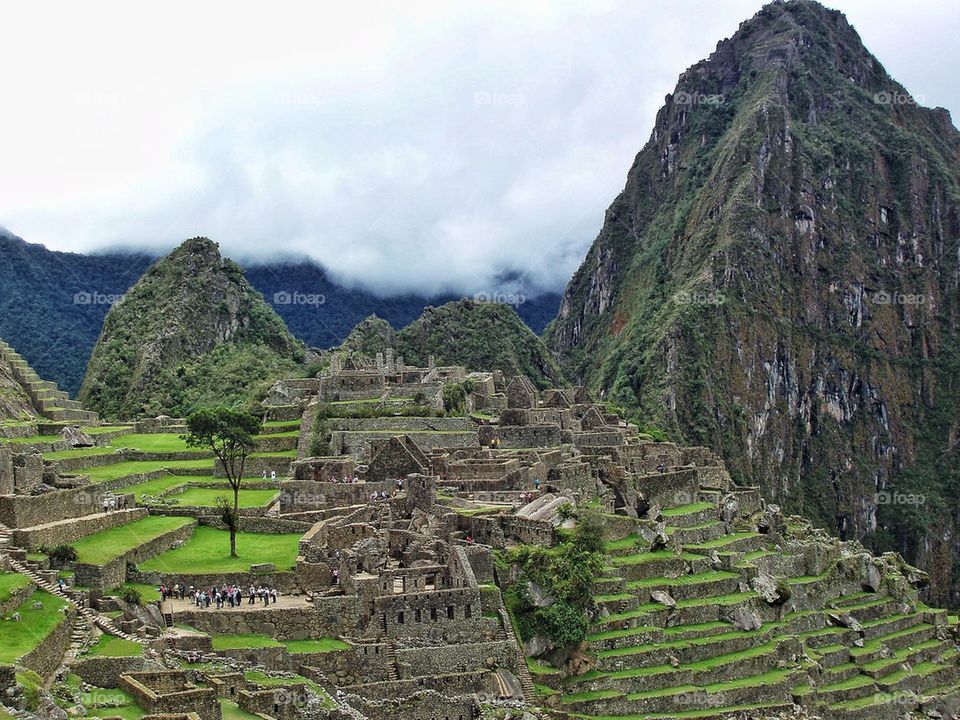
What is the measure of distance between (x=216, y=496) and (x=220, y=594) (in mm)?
12679

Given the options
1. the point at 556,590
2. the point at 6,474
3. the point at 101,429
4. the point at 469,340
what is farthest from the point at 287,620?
the point at 469,340

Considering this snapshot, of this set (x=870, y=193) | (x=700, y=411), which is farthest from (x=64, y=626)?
(x=870, y=193)

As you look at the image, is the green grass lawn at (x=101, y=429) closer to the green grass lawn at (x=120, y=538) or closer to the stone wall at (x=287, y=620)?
the green grass lawn at (x=120, y=538)

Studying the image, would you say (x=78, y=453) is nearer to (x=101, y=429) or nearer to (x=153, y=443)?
(x=153, y=443)

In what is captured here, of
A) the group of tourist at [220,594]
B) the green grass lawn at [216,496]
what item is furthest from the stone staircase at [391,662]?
the green grass lawn at [216,496]

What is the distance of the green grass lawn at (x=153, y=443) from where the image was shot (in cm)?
5250

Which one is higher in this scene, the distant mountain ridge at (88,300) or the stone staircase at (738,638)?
the distant mountain ridge at (88,300)

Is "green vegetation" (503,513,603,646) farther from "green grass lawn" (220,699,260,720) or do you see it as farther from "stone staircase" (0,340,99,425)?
"stone staircase" (0,340,99,425)

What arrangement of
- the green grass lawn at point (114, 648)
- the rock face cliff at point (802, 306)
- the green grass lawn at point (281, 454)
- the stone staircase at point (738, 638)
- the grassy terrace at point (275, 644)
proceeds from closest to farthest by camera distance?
the green grass lawn at point (114, 648), the grassy terrace at point (275, 644), the stone staircase at point (738, 638), the green grass lawn at point (281, 454), the rock face cliff at point (802, 306)

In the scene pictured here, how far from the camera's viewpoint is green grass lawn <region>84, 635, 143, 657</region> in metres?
23.2

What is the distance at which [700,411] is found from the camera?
14700cm

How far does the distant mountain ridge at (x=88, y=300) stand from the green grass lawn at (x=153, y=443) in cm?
4025

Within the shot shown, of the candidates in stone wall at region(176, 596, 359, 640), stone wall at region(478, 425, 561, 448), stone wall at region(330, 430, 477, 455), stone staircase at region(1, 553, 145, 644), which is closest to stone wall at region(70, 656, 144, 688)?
stone staircase at region(1, 553, 145, 644)

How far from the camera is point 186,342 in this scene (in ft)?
334
